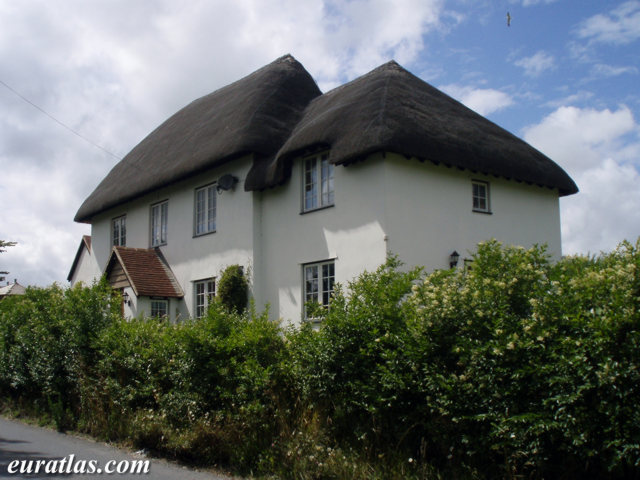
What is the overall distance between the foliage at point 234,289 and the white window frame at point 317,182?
2.45 meters

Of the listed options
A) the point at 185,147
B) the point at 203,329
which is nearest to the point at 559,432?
the point at 203,329

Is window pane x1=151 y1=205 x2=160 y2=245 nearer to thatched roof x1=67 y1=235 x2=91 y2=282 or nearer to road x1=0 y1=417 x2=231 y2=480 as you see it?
thatched roof x1=67 y1=235 x2=91 y2=282

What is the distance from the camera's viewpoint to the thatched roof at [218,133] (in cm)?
1593

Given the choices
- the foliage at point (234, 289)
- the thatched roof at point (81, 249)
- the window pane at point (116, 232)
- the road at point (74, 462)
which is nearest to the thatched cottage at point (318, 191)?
the foliage at point (234, 289)

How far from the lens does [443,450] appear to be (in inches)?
222

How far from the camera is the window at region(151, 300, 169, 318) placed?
1769 centimetres

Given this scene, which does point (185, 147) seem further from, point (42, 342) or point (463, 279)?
point (463, 279)

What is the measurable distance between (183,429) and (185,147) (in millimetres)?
12071

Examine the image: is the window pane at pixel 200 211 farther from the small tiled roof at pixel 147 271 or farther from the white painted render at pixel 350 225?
the small tiled roof at pixel 147 271

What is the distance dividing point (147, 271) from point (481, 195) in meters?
9.89

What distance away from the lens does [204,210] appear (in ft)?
57.5

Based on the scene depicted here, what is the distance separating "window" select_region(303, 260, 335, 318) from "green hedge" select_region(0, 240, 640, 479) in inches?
207

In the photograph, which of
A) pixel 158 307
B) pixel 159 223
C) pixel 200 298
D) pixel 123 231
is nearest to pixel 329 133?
pixel 200 298

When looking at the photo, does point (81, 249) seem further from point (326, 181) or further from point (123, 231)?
point (326, 181)
